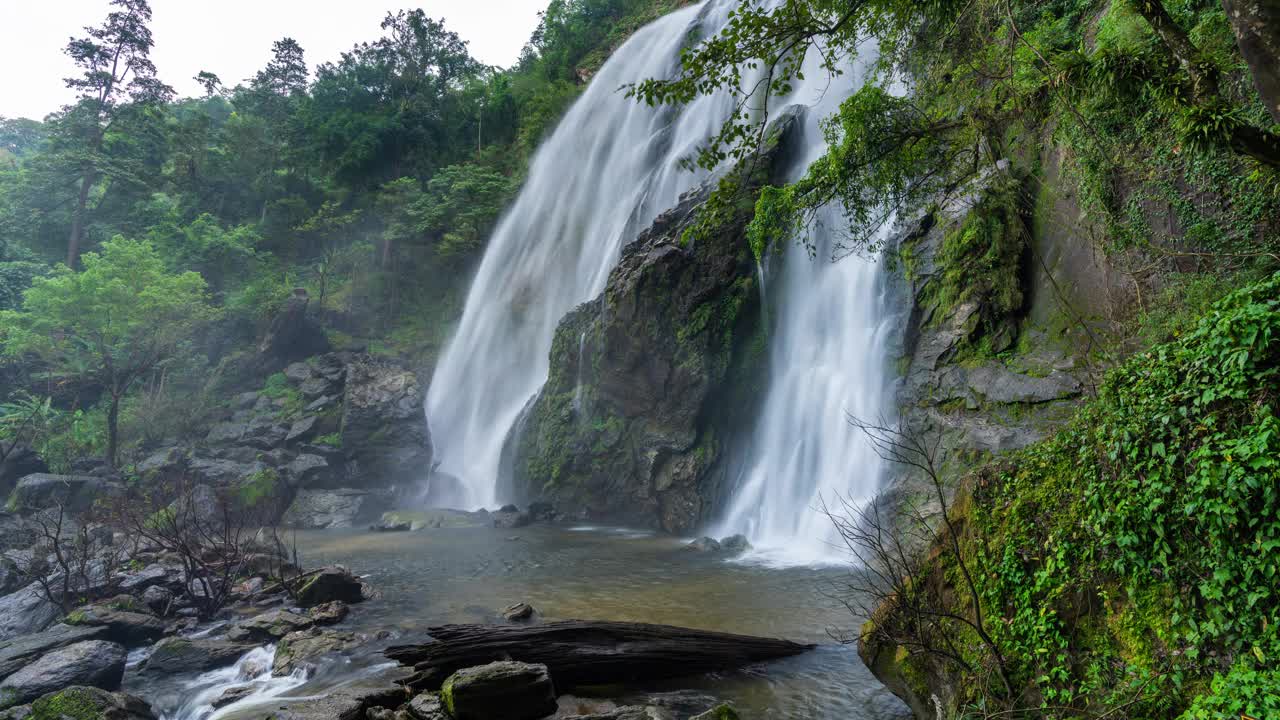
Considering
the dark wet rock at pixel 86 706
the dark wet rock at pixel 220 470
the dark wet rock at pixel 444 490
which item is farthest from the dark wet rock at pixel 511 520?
the dark wet rock at pixel 86 706

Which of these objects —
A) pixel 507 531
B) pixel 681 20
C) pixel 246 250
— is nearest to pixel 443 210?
pixel 246 250

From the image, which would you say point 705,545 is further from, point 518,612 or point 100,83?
point 100,83

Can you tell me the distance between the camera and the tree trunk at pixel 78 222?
3136 centimetres

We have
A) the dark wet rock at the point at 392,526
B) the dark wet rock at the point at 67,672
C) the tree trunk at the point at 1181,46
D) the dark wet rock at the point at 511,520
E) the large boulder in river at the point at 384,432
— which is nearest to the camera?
the tree trunk at the point at 1181,46

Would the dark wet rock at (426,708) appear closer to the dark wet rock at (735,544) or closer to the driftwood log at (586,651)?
the driftwood log at (586,651)

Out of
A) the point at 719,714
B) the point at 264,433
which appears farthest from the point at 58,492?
the point at 719,714

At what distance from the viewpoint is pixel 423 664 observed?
622cm

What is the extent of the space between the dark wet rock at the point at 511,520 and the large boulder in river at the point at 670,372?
1.38 meters

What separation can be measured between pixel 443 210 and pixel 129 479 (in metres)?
17.0

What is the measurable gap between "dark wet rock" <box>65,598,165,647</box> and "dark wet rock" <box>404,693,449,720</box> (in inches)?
248

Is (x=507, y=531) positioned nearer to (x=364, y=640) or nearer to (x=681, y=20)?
(x=364, y=640)

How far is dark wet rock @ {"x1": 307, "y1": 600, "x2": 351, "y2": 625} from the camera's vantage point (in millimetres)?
9039

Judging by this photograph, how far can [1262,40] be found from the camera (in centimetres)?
353

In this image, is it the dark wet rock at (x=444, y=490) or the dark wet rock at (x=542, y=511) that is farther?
the dark wet rock at (x=444, y=490)
